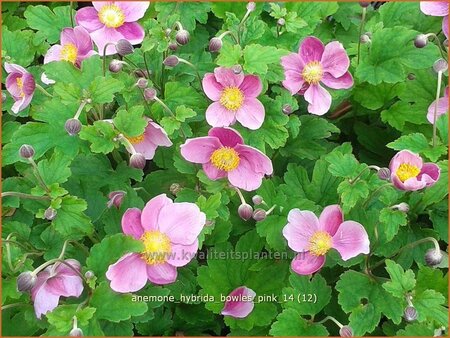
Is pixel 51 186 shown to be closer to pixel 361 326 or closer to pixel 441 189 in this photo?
pixel 361 326

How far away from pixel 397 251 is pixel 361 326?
0.25 metres

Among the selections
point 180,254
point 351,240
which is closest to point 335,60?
point 351,240

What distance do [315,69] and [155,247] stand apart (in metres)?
0.74

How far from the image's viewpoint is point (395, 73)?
1.89 m

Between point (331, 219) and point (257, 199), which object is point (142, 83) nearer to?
point (257, 199)

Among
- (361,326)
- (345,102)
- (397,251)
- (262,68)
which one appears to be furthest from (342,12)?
(361,326)

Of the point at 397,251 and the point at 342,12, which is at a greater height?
the point at 342,12

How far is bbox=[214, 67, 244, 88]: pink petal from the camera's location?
5.59ft

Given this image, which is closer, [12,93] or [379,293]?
[379,293]

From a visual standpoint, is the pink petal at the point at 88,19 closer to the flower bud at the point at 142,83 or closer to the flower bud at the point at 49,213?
the flower bud at the point at 142,83

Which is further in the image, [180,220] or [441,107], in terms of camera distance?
[441,107]

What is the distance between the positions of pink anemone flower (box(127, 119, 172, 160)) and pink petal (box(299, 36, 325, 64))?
519mm

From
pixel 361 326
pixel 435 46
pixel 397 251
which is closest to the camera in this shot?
pixel 361 326

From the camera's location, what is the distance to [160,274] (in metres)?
1.55
